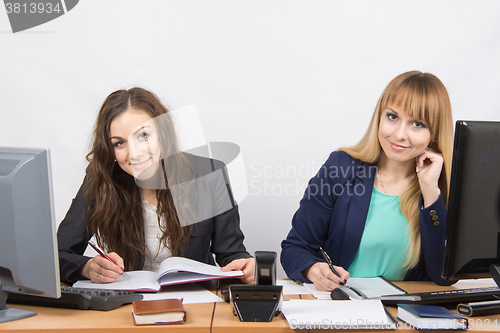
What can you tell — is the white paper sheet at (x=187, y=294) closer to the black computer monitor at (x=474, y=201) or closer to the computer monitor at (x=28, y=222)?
the computer monitor at (x=28, y=222)

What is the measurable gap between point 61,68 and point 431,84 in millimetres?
1877

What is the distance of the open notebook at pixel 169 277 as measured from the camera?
1171mm

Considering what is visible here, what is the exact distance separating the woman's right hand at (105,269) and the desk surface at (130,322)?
18 cm

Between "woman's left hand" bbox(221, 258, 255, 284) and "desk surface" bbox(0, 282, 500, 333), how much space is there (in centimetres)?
23

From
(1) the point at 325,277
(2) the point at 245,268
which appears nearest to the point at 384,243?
(1) the point at 325,277

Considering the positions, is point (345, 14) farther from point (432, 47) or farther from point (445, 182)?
point (445, 182)

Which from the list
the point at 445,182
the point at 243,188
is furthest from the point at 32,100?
the point at 445,182

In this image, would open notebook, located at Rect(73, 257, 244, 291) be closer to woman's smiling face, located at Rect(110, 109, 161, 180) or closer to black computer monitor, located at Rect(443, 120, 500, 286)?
woman's smiling face, located at Rect(110, 109, 161, 180)

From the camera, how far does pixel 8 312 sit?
103 centimetres

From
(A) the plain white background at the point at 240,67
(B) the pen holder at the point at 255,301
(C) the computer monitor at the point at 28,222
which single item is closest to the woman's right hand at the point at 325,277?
(B) the pen holder at the point at 255,301

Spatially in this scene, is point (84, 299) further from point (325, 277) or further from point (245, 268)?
point (325, 277)

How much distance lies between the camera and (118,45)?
231 cm

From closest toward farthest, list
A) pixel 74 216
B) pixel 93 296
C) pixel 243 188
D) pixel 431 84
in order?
1. pixel 93 296
2. pixel 431 84
3. pixel 74 216
4. pixel 243 188

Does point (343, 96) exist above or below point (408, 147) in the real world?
above
